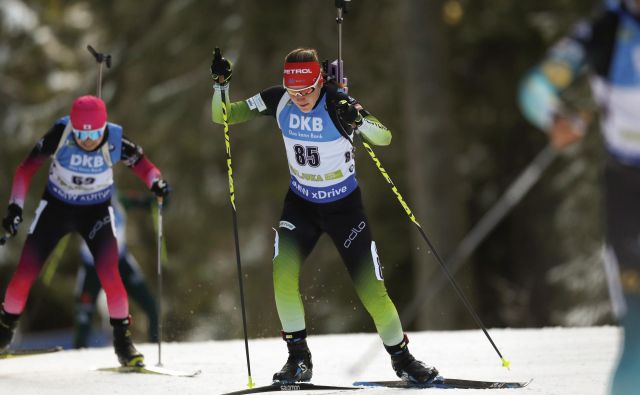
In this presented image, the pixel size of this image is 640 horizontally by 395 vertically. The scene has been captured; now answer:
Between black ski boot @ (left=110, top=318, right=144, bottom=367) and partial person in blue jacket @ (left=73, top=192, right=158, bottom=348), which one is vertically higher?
partial person in blue jacket @ (left=73, top=192, right=158, bottom=348)

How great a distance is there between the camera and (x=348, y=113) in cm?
653

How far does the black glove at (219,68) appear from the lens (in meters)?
6.97

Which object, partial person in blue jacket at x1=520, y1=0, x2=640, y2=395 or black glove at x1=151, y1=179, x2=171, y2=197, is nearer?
partial person in blue jacket at x1=520, y1=0, x2=640, y2=395

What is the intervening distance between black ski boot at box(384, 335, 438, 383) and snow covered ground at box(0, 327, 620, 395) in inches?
9.1

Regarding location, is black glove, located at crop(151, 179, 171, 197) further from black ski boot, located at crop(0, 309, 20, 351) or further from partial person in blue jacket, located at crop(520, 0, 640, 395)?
partial person in blue jacket, located at crop(520, 0, 640, 395)

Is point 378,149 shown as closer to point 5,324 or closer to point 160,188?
point 160,188

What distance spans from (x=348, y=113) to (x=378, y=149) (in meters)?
11.0

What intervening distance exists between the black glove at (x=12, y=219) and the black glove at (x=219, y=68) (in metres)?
1.92

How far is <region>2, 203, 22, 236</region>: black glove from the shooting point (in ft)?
26.0

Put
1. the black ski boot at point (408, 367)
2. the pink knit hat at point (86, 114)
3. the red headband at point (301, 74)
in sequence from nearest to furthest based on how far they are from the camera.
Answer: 1. the red headband at point (301, 74)
2. the black ski boot at point (408, 367)
3. the pink knit hat at point (86, 114)

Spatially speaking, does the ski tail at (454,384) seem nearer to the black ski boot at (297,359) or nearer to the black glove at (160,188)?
the black ski boot at (297,359)

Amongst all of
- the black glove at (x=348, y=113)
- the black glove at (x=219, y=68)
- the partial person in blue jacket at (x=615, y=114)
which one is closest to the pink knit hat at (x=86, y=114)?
the black glove at (x=219, y=68)

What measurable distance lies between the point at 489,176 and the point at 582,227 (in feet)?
14.4

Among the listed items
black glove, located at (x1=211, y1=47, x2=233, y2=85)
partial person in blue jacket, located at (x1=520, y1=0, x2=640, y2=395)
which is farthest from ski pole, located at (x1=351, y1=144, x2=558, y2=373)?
black glove, located at (x1=211, y1=47, x2=233, y2=85)
